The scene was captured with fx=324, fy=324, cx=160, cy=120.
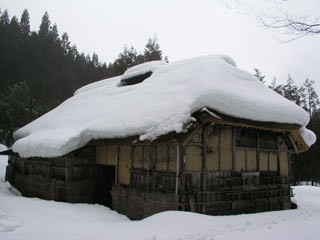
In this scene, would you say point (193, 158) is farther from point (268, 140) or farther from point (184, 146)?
point (268, 140)

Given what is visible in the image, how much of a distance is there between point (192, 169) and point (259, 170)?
330 cm

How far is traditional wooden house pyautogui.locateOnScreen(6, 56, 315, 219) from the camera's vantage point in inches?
373

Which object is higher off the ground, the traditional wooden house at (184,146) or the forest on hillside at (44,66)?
the forest on hillside at (44,66)

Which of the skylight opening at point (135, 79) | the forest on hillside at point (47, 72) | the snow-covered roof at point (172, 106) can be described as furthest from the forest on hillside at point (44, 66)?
the snow-covered roof at point (172, 106)

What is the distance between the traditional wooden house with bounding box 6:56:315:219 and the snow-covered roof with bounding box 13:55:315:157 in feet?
0.14

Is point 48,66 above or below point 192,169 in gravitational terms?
above

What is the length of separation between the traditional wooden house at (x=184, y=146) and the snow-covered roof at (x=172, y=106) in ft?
0.14

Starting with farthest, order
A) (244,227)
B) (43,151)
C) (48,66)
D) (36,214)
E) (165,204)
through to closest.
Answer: (48,66)
(43,151)
(165,204)
(36,214)
(244,227)

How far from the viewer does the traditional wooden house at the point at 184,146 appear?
9484 mm

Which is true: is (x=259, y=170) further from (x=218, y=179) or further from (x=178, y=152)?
(x=178, y=152)

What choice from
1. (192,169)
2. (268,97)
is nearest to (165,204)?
(192,169)

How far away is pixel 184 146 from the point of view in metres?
9.55

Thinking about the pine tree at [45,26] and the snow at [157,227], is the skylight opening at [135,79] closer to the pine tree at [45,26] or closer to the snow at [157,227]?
the snow at [157,227]

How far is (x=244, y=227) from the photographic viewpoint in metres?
7.76
